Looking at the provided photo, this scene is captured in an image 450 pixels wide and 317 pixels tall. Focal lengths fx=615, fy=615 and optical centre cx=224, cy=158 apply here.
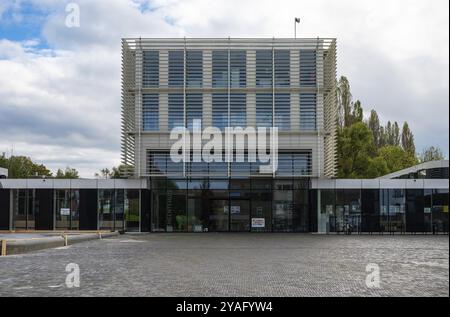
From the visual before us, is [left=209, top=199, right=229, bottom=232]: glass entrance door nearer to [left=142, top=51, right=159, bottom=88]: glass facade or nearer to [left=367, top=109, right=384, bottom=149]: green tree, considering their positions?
[left=142, top=51, right=159, bottom=88]: glass facade

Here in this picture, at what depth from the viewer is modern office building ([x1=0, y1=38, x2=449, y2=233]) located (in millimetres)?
41969

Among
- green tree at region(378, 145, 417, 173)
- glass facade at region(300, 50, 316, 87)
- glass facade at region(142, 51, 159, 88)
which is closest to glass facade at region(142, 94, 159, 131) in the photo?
glass facade at region(142, 51, 159, 88)

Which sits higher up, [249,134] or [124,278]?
[249,134]

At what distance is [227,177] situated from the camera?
4194 centimetres

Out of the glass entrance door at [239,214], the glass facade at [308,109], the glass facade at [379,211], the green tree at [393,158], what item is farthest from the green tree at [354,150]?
the glass entrance door at [239,214]

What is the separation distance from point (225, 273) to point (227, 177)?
Answer: 86.3 ft

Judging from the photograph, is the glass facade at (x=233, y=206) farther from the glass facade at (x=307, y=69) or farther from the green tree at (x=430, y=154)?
the green tree at (x=430, y=154)

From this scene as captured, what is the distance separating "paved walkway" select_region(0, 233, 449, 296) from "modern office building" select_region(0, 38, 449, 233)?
59.5ft

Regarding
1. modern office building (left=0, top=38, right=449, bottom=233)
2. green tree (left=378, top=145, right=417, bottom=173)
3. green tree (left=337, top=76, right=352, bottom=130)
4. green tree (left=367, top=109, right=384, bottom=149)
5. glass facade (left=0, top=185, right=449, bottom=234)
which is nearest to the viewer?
modern office building (left=0, top=38, right=449, bottom=233)

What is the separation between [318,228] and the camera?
1650 inches

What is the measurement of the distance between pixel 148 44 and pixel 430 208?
73.6 feet
